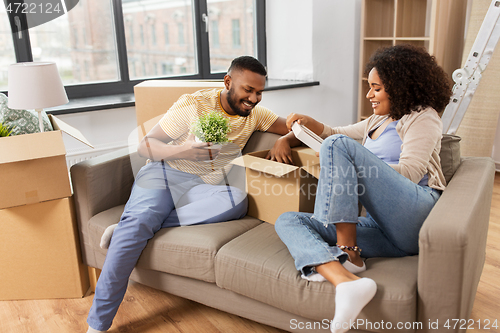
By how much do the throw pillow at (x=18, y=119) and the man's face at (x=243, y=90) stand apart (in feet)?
2.77

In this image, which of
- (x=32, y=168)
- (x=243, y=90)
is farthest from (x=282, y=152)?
(x=32, y=168)

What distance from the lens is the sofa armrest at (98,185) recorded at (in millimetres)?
1750

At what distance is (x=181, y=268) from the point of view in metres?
1.53

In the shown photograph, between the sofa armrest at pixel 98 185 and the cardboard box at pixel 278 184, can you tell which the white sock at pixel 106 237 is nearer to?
the sofa armrest at pixel 98 185

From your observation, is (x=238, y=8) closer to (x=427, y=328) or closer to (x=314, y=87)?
(x=314, y=87)

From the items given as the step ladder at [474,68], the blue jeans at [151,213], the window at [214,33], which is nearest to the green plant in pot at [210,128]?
the blue jeans at [151,213]

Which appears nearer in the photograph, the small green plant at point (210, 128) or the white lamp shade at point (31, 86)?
the small green plant at point (210, 128)

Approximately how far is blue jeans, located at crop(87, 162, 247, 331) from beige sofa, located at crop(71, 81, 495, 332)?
0.18 feet

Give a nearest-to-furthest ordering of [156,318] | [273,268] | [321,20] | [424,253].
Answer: [424,253], [273,268], [156,318], [321,20]

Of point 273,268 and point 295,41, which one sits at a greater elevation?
point 295,41

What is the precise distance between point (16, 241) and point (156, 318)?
25.8 inches

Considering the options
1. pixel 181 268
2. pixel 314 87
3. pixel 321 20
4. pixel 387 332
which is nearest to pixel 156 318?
pixel 181 268

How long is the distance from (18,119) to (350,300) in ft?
5.07

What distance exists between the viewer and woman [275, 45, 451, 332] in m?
1.26
